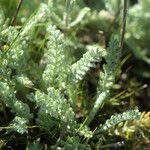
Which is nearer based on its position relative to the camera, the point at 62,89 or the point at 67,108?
the point at 67,108

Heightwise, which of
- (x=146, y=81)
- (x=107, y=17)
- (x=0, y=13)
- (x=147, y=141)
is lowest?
(x=147, y=141)

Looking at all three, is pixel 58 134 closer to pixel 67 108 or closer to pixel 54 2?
pixel 67 108

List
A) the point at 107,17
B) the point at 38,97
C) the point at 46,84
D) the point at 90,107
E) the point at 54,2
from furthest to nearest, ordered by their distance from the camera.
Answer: the point at 107,17, the point at 54,2, the point at 90,107, the point at 46,84, the point at 38,97

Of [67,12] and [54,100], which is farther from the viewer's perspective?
[67,12]

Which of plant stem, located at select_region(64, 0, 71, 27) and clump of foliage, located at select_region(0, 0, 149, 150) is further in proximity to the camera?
plant stem, located at select_region(64, 0, 71, 27)

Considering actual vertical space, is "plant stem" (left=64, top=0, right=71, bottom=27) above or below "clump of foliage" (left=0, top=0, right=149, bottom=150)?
above

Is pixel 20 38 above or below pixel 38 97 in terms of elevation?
above

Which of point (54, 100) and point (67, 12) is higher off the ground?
point (67, 12)

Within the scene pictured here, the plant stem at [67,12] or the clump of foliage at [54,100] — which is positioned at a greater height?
the plant stem at [67,12]

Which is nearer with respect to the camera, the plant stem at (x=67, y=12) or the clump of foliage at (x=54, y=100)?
the clump of foliage at (x=54, y=100)

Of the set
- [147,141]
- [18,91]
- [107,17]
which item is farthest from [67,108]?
[107,17]

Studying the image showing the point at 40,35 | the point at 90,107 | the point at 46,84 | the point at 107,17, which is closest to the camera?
the point at 46,84
